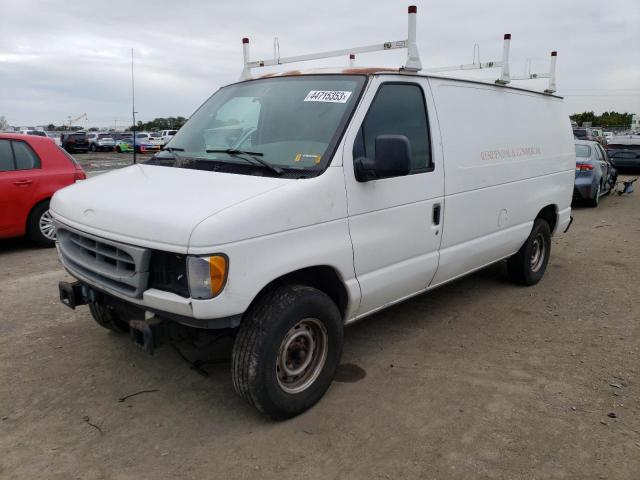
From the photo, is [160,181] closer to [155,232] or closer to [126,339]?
[155,232]

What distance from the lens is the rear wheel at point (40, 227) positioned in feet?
24.7

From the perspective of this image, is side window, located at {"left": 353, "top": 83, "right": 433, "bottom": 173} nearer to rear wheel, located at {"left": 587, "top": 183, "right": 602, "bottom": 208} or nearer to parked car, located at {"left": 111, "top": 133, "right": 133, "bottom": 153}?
rear wheel, located at {"left": 587, "top": 183, "right": 602, "bottom": 208}

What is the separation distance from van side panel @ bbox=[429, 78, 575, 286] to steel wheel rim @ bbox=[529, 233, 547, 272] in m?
0.35

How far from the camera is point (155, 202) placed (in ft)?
10.2

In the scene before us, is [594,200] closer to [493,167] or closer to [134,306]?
[493,167]

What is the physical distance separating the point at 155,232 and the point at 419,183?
1.98m

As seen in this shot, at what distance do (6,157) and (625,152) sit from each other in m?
19.8

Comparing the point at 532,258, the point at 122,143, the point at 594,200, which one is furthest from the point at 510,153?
the point at 122,143

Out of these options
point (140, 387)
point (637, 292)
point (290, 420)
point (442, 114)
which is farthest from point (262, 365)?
point (637, 292)

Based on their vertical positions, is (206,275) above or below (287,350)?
above

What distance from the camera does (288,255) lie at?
3154 mm

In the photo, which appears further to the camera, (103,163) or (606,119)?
(606,119)

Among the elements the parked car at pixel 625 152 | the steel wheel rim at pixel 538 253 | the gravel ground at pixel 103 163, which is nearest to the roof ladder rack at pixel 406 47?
the steel wheel rim at pixel 538 253

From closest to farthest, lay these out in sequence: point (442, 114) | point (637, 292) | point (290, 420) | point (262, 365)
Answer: point (262, 365)
point (290, 420)
point (442, 114)
point (637, 292)
